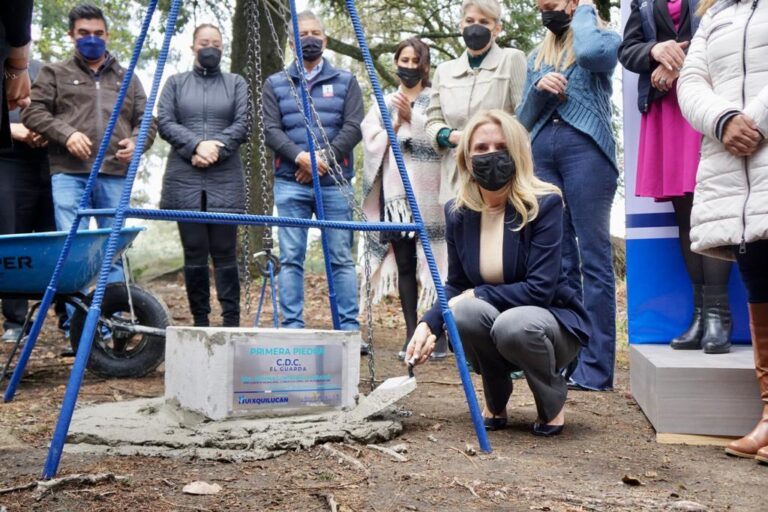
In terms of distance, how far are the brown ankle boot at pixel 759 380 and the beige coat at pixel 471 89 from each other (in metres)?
1.92

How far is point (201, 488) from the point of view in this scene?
218 cm

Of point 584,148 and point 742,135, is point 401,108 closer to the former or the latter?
point 584,148

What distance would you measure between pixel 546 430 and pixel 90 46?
3288mm

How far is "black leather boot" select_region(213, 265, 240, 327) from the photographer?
4621 millimetres

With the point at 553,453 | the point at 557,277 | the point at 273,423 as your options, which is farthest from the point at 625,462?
the point at 273,423

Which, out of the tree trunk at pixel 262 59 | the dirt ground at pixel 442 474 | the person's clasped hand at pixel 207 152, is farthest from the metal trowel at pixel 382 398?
the tree trunk at pixel 262 59

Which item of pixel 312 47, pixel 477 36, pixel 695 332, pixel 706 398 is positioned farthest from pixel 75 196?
pixel 706 398

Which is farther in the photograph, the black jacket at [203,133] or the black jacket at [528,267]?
the black jacket at [203,133]

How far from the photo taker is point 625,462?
2.55 m

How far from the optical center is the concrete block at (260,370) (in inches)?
113

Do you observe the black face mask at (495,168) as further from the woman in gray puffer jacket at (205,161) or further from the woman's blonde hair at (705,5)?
the woman in gray puffer jacket at (205,161)

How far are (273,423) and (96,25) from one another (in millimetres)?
2865

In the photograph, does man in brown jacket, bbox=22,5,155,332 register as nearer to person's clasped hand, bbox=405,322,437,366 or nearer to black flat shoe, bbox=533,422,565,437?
person's clasped hand, bbox=405,322,437,366

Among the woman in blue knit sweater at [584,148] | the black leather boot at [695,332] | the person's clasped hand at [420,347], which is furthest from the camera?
the woman in blue knit sweater at [584,148]
